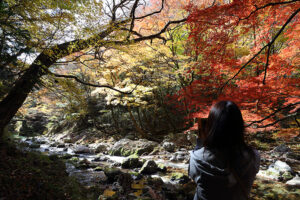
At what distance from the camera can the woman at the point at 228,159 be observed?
108cm

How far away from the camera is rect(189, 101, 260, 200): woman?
1.08 m

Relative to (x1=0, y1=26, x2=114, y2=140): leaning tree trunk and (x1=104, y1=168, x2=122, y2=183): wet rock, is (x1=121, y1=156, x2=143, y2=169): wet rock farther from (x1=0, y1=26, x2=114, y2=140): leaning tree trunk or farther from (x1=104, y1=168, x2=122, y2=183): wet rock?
(x1=0, y1=26, x2=114, y2=140): leaning tree trunk

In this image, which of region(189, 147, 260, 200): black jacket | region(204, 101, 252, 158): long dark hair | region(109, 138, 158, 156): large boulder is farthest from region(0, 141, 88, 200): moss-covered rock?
region(109, 138, 158, 156): large boulder

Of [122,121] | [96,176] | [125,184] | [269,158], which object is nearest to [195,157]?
[125,184]

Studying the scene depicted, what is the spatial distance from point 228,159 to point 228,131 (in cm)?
20

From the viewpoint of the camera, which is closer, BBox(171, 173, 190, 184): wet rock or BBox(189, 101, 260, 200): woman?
BBox(189, 101, 260, 200): woman

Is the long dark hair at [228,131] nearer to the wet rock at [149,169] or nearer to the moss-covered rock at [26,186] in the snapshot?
the moss-covered rock at [26,186]

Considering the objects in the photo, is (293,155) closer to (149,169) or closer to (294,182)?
(294,182)

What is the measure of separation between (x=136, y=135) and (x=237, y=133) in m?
11.2

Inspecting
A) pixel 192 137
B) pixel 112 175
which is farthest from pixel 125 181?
pixel 192 137

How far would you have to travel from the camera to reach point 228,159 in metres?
1.08

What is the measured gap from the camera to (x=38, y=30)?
421 cm

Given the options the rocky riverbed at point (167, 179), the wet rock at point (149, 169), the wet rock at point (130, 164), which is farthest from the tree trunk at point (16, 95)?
the wet rock at point (149, 169)

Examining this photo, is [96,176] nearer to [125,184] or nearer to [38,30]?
[125,184]
